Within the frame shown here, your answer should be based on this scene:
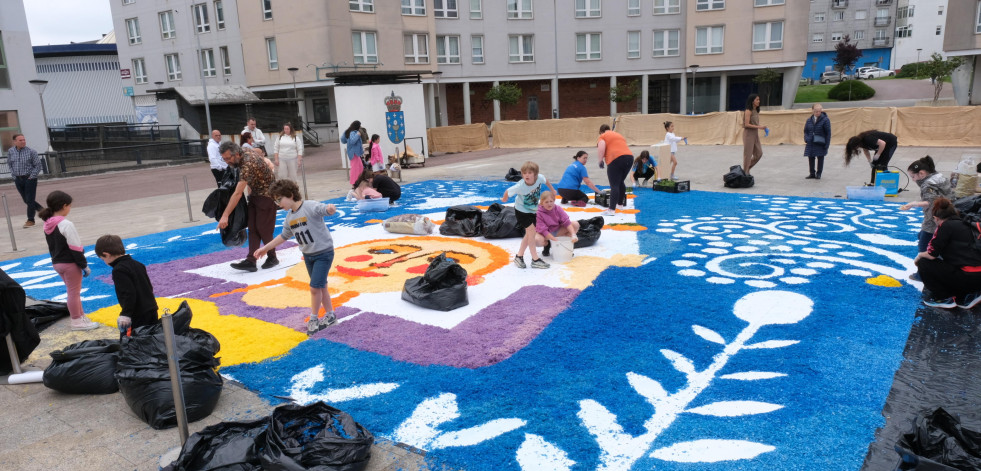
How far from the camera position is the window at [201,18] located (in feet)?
152

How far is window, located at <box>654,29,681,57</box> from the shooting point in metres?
49.1

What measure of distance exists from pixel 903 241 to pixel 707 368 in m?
5.95

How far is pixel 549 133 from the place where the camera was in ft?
101

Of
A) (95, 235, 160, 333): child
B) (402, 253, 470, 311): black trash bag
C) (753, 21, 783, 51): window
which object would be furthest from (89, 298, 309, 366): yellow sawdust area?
(753, 21, 783, 51): window

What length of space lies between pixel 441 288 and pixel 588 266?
96.8 inches

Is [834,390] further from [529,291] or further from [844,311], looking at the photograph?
[529,291]

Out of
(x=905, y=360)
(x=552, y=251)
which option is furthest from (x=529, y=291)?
(x=905, y=360)

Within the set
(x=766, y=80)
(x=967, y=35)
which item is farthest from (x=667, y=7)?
(x=967, y=35)

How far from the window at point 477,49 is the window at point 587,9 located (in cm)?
769

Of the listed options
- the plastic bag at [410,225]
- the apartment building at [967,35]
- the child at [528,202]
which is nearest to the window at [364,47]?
the plastic bag at [410,225]

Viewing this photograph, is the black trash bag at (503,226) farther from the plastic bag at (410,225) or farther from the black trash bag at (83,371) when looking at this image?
the black trash bag at (83,371)

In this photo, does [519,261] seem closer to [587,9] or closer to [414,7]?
[414,7]

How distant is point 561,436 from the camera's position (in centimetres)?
457

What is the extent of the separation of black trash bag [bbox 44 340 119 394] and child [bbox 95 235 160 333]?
0.30 m
